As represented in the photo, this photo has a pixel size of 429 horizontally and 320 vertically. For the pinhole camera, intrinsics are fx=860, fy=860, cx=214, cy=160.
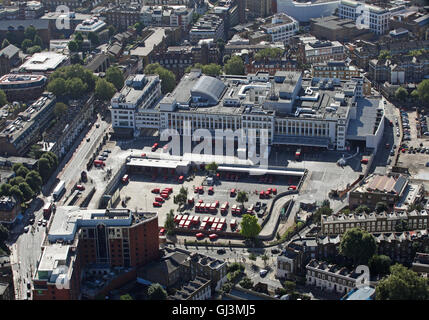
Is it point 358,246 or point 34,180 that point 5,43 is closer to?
point 34,180

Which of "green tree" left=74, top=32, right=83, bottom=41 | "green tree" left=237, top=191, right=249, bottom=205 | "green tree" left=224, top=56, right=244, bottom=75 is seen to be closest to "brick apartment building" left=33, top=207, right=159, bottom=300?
"green tree" left=237, top=191, right=249, bottom=205

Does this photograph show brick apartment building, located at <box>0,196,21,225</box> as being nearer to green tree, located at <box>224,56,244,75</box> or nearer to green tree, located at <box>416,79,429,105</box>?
green tree, located at <box>224,56,244,75</box>

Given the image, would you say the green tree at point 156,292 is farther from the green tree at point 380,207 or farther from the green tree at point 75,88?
the green tree at point 75,88

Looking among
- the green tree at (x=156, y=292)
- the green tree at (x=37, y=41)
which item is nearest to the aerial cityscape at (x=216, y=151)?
the green tree at (x=156, y=292)

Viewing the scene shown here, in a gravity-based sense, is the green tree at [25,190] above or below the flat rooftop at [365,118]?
below

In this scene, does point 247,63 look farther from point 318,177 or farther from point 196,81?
point 318,177

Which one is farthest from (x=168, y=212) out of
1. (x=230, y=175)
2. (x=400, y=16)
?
(x=400, y=16)

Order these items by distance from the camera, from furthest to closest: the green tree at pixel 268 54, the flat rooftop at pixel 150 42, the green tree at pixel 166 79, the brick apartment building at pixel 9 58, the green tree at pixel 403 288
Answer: the flat rooftop at pixel 150 42, the brick apartment building at pixel 9 58, the green tree at pixel 268 54, the green tree at pixel 166 79, the green tree at pixel 403 288

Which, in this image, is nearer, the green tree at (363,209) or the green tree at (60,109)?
the green tree at (363,209)
